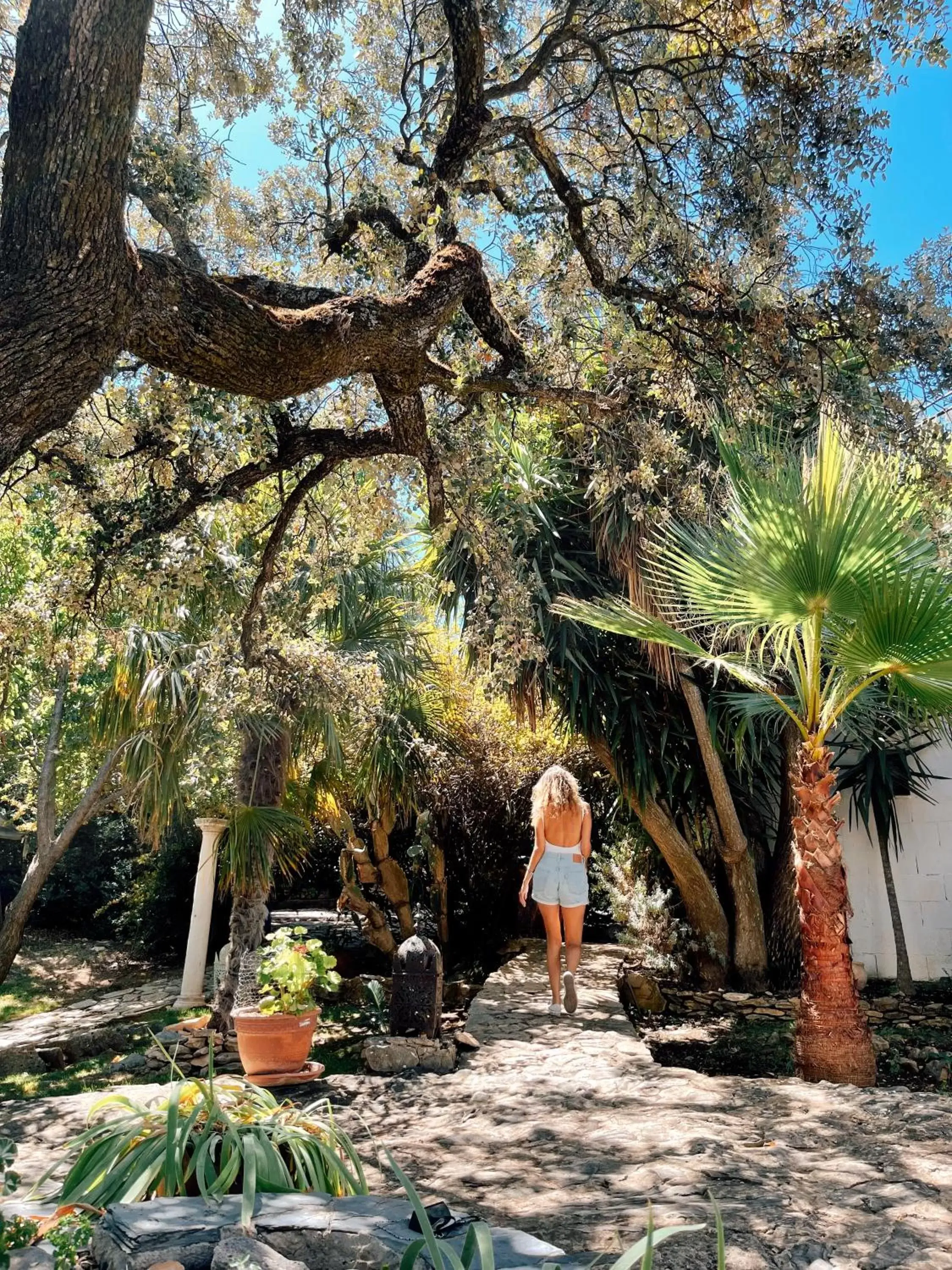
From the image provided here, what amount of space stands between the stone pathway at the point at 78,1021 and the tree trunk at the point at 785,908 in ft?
Result: 21.6

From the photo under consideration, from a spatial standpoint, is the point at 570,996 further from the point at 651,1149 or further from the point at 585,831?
the point at 651,1149

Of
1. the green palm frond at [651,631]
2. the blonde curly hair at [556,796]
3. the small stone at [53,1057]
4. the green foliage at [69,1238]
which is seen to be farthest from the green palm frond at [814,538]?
the small stone at [53,1057]

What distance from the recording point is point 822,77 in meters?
5.51

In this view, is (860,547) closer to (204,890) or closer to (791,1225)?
(791,1225)

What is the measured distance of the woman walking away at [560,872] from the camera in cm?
737

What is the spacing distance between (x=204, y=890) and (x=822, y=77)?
1003 cm

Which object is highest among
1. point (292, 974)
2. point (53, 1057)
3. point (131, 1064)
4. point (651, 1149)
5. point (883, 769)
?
point (883, 769)

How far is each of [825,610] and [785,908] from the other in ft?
16.9

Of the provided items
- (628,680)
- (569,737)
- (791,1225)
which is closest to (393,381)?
(791,1225)

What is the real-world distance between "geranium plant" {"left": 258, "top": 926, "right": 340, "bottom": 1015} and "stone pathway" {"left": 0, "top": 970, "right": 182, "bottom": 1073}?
14.0ft

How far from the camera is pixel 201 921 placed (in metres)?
11.0

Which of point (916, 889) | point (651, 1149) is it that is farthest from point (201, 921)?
point (651, 1149)

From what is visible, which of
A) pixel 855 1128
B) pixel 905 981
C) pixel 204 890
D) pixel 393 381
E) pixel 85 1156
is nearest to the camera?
pixel 85 1156

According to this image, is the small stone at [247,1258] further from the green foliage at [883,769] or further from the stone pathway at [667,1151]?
the green foliage at [883,769]
